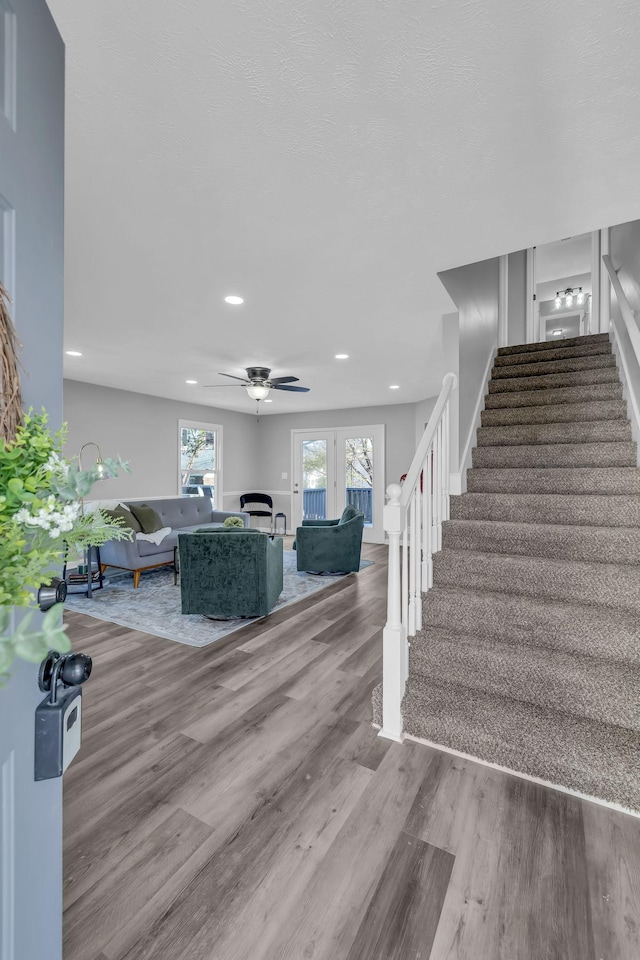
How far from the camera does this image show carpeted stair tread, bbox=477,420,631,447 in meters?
3.07

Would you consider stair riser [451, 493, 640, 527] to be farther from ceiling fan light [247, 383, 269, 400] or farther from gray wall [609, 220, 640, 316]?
ceiling fan light [247, 383, 269, 400]

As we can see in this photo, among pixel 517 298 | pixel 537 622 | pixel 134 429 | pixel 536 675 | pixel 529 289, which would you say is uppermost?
pixel 529 289

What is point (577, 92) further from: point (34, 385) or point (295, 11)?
point (34, 385)

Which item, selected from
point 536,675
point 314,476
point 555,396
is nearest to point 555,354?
point 555,396

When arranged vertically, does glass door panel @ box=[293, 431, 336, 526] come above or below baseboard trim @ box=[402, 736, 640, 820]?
above

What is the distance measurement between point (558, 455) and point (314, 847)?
2819 mm

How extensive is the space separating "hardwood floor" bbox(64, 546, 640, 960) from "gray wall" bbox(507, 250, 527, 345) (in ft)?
15.4

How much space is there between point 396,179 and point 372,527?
20.6ft

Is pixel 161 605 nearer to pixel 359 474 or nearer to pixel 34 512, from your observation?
pixel 34 512

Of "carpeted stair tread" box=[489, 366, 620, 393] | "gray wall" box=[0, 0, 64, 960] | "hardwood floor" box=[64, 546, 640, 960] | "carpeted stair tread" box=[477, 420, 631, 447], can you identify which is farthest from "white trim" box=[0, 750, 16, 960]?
"carpeted stair tread" box=[489, 366, 620, 393]

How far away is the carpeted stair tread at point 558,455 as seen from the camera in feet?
9.51

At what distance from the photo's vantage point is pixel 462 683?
204 centimetres

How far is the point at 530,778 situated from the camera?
176 centimetres

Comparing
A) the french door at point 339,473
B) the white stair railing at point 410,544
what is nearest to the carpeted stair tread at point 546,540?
the white stair railing at point 410,544
